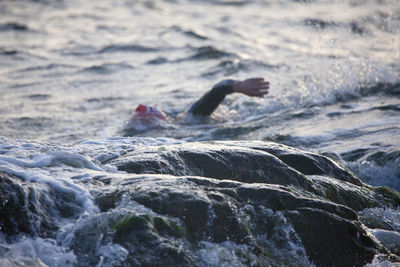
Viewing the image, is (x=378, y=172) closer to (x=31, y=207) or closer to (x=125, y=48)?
(x=31, y=207)

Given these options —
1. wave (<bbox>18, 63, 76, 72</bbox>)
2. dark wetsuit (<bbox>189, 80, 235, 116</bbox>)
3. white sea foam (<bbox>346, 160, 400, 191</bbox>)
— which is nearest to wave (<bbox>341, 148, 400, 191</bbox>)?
white sea foam (<bbox>346, 160, 400, 191</bbox>)

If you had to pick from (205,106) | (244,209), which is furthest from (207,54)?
(244,209)

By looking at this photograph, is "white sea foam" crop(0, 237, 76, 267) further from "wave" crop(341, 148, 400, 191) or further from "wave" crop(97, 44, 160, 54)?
"wave" crop(97, 44, 160, 54)

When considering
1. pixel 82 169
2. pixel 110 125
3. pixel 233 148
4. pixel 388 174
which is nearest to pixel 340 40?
pixel 110 125

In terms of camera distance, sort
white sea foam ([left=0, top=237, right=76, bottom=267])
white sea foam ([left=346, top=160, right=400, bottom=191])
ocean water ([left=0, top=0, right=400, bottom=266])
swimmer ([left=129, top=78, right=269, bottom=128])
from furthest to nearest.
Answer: swimmer ([left=129, top=78, right=269, bottom=128]) < white sea foam ([left=346, top=160, right=400, bottom=191]) < ocean water ([left=0, top=0, right=400, bottom=266]) < white sea foam ([left=0, top=237, right=76, bottom=267])

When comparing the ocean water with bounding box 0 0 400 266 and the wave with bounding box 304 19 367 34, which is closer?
the ocean water with bounding box 0 0 400 266

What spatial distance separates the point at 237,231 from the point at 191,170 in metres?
0.82

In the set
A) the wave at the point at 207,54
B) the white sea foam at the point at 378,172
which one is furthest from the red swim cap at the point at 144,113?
the wave at the point at 207,54

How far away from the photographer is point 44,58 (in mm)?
12352

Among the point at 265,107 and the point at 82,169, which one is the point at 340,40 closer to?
the point at 265,107

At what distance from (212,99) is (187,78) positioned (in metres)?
3.34

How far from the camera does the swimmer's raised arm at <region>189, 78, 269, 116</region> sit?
21.9ft

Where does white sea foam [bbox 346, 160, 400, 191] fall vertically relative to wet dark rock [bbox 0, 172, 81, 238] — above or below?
below

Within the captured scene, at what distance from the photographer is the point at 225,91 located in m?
7.32
